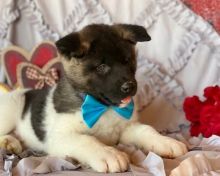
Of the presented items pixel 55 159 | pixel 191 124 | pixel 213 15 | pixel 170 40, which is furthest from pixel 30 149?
pixel 213 15

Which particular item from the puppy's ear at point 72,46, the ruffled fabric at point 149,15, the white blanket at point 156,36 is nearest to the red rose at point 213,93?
the white blanket at point 156,36

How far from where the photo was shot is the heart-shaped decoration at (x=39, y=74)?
292cm

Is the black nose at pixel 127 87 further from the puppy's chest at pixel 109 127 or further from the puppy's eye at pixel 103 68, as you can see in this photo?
the puppy's chest at pixel 109 127

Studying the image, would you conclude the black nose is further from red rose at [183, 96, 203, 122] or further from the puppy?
red rose at [183, 96, 203, 122]

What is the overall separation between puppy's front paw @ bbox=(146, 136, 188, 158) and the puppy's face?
26 cm

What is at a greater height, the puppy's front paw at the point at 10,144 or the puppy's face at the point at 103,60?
the puppy's face at the point at 103,60

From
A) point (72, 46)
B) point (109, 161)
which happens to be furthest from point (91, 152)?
point (72, 46)

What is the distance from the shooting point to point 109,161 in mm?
1900

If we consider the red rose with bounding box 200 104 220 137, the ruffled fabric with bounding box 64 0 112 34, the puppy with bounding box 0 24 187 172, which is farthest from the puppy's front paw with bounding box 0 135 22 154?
the red rose with bounding box 200 104 220 137

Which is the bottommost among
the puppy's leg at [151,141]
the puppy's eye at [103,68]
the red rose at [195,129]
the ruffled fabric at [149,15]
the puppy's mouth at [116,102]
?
the red rose at [195,129]

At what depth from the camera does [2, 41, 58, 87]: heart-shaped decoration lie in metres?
2.95

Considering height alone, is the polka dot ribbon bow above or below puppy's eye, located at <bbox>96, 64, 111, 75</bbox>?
below

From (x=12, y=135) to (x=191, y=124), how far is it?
3.39 feet

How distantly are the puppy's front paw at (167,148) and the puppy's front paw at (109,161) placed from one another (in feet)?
0.71
